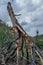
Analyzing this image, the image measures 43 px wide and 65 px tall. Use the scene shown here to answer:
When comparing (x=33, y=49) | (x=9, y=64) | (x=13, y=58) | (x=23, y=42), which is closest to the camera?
(x=33, y=49)

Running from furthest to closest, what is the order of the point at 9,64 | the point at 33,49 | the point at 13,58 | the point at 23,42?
the point at 9,64
the point at 13,58
the point at 23,42
the point at 33,49

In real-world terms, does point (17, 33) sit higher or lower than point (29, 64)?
higher

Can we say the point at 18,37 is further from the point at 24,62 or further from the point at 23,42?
the point at 24,62

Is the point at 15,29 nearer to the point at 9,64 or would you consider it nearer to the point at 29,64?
the point at 29,64

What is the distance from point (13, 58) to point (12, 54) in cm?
28

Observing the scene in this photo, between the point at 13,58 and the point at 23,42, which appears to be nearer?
the point at 23,42

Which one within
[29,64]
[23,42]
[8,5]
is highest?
[8,5]

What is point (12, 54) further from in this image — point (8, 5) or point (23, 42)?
point (8, 5)

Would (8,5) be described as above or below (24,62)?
above

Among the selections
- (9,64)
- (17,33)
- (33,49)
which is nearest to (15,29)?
(17,33)

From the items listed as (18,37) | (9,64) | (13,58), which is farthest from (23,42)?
(9,64)

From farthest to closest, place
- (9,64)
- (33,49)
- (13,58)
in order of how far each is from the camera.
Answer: (9,64) → (13,58) → (33,49)

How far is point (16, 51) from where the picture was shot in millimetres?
5715

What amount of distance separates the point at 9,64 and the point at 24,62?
83cm
